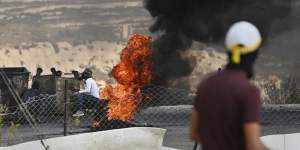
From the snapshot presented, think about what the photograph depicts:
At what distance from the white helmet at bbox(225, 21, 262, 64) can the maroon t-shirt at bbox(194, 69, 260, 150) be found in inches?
4.0

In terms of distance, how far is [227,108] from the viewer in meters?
3.26

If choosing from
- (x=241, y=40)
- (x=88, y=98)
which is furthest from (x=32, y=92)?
(x=241, y=40)

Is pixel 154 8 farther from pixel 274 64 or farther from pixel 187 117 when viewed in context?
pixel 187 117

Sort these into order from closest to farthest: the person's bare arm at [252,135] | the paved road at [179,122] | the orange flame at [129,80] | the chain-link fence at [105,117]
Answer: the person's bare arm at [252,135] < the orange flame at [129,80] < the chain-link fence at [105,117] < the paved road at [179,122]

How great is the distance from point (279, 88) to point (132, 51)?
622 cm

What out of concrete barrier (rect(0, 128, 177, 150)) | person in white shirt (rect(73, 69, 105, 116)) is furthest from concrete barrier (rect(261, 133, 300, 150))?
person in white shirt (rect(73, 69, 105, 116))

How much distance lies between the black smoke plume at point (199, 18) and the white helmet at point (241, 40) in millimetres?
12500

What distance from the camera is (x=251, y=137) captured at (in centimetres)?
321

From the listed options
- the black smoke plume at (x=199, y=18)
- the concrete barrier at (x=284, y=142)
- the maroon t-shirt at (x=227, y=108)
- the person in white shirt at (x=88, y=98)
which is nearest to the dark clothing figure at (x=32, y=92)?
the person in white shirt at (x=88, y=98)

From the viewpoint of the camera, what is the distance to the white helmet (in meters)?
3.33

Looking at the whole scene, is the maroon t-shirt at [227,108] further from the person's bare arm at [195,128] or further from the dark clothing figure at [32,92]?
the dark clothing figure at [32,92]

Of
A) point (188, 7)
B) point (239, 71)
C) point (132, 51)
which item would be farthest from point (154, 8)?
point (239, 71)

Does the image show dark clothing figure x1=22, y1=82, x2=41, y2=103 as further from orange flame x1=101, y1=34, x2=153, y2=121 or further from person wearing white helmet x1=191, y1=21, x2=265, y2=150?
person wearing white helmet x1=191, y1=21, x2=265, y2=150

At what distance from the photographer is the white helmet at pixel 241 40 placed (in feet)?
10.9
